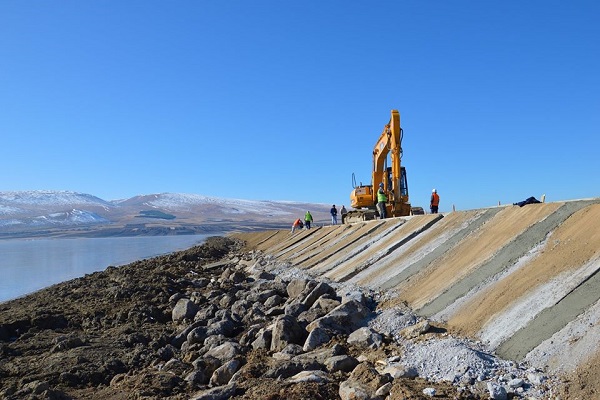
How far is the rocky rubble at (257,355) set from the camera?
5523 millimetres

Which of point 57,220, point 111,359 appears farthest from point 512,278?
point 57,220

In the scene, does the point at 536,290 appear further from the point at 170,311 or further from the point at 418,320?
the point at 170,311

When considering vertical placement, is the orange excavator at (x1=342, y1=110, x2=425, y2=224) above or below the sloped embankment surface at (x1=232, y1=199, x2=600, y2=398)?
above

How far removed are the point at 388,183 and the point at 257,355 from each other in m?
18.0

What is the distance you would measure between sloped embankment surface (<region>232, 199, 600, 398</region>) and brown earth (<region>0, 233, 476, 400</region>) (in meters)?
1.33

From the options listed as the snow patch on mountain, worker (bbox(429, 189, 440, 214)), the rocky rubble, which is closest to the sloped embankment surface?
the rocky rubble

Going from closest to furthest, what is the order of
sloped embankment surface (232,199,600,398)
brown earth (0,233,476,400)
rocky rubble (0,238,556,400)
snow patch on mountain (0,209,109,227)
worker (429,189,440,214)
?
1. rocky rubble (0,238,556,400)
2. brown earth (0,233,476,400)
3. sloped embankment surface (232,199,600,398)
4. worker (429,189,440,214)
5. snow patch on mountain (0,209,109,227)

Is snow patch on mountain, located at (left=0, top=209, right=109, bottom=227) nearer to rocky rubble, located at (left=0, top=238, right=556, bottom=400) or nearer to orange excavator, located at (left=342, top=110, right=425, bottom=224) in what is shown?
orange excavator, located at (left=342, top=110, right=425, bottom=224)

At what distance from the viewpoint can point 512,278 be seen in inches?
314

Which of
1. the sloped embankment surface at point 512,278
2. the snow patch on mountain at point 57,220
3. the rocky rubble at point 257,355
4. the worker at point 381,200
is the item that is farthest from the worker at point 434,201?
the snow patch on mountain at point 57,220

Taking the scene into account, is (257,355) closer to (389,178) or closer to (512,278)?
(512,278)

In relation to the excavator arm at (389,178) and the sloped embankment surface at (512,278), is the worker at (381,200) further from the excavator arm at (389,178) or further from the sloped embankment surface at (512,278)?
the sloped embankment surface at (512,278)

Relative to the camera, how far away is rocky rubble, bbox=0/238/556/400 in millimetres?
5523

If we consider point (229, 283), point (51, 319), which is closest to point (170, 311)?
point (51, 319)
